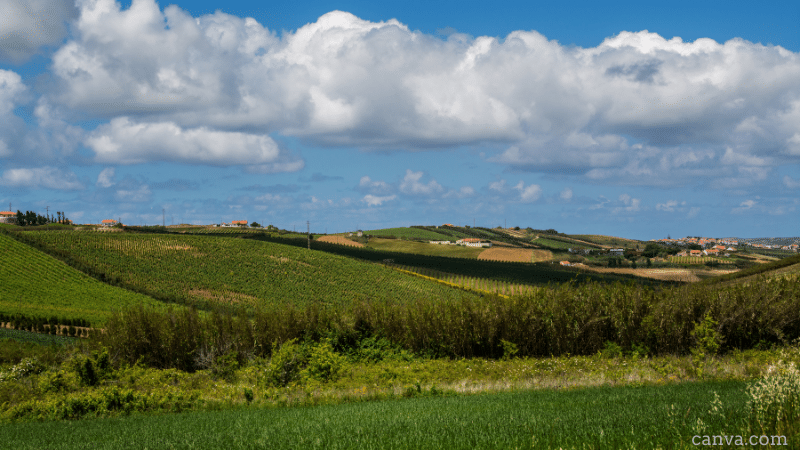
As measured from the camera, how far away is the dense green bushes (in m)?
17.9

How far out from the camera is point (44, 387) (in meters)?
15.8

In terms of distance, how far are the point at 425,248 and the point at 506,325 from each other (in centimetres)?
10206

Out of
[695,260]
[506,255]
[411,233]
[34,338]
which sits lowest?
[34,338]

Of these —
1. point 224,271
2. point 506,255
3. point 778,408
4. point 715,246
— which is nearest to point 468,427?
point 778,408

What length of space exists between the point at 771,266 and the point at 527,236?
450 feet

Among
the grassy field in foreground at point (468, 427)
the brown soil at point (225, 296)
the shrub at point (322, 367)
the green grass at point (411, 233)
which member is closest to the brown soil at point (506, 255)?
the green grass at point (411, 233)

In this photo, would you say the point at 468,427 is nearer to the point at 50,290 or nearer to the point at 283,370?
the point at 283,370

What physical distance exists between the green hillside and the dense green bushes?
36206 mm

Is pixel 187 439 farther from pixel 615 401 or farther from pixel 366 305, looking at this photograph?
pixel 366 305

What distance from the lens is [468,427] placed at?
6.95 meters

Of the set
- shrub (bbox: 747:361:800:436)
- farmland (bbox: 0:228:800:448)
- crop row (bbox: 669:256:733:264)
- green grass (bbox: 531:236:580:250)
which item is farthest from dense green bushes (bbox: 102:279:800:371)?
green grass (bbox: 531:236:580:250)

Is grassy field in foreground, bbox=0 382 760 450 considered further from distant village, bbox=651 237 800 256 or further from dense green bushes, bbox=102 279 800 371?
distant village, bbox=651 237 800 256

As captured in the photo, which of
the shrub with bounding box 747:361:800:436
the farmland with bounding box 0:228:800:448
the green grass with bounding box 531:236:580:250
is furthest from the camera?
the green grass with bounding box 531:236:580:250

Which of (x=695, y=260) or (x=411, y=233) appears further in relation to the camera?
(x=411, y=233)
